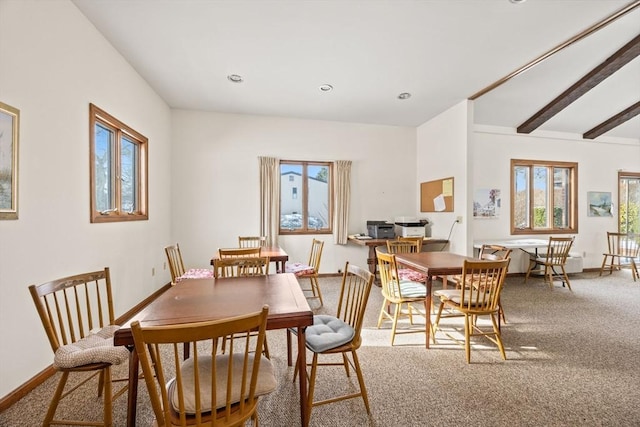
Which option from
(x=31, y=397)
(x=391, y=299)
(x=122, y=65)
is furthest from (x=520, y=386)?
(x=122, y=65)

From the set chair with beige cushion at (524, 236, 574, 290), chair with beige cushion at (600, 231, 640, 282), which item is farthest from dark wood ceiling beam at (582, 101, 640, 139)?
chair with beige cushion at (524, 236, 574, 290)

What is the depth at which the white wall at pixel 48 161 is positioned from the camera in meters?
1.84

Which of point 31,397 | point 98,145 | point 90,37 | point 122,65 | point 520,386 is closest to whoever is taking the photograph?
point 31,397

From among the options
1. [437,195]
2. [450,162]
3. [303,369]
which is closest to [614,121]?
[450,162]

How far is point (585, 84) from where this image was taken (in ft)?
13.6

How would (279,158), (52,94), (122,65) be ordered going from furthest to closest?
(279,158) < (122,65) < (52,94)

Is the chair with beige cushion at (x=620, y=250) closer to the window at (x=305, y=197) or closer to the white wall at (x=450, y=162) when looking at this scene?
the white wall at (x=450, y=162)

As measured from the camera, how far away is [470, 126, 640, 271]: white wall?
17.6ft

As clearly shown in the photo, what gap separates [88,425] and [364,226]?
4.56 m

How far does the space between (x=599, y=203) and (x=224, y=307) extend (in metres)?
7.73

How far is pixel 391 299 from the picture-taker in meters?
2.72

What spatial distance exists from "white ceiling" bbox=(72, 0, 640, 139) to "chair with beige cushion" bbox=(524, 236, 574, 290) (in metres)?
2.37

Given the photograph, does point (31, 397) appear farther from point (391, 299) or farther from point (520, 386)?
point (520, 386)

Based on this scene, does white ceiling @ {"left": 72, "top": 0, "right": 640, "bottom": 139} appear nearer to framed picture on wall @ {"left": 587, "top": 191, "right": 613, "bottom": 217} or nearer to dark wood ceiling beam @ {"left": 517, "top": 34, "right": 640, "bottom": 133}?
dark wood ceiling beam @ {"left": 517, "top": 34, "right": 640, "bottom": 133}
